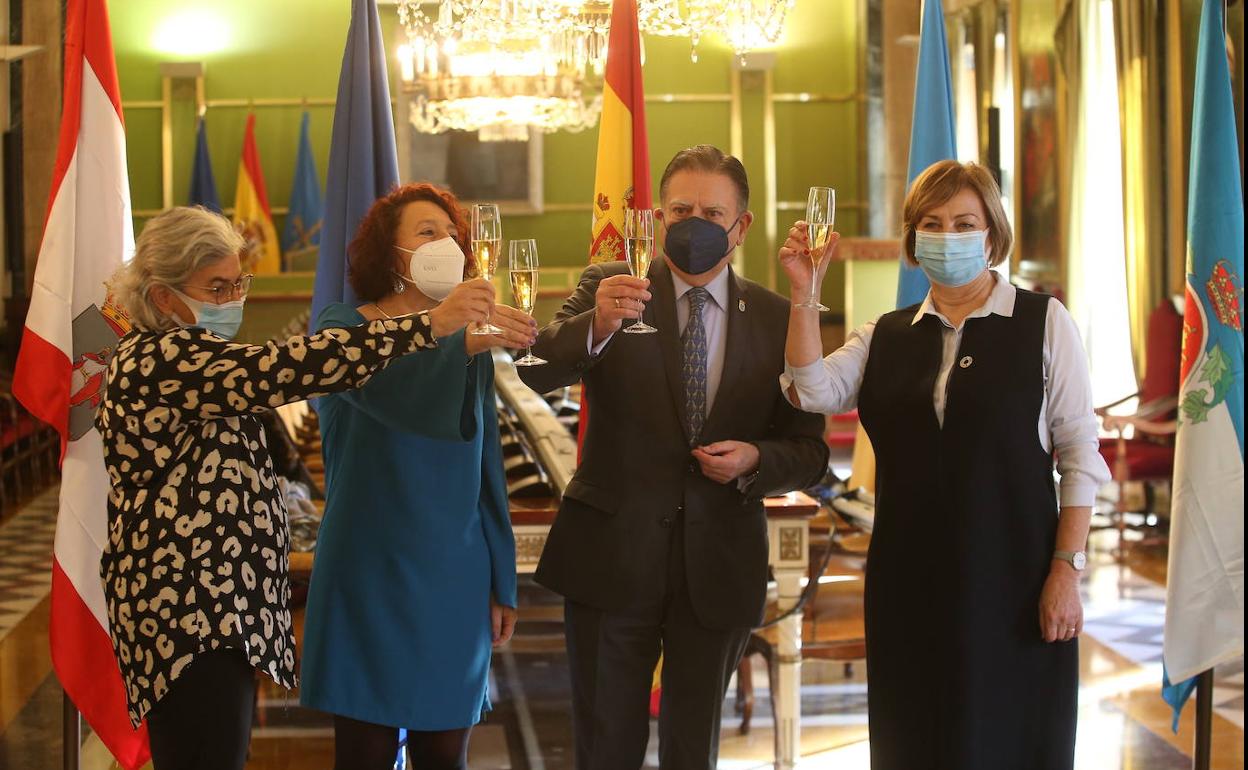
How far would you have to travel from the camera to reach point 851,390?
9.01 ft

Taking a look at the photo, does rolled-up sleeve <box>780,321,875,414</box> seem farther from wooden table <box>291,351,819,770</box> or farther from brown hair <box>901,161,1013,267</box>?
wooden table <box>291,351,819,770</box>

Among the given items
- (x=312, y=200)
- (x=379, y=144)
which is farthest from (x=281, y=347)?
(x=312, y=200)

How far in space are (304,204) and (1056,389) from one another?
1257 centimetres

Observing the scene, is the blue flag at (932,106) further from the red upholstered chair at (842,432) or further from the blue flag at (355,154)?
the red upholstered chair at (842,432)

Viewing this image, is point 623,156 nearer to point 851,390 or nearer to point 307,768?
point 851,390

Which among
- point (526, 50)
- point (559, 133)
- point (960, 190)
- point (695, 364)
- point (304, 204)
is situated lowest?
point (695, 364)

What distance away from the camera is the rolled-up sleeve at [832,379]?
2.66m

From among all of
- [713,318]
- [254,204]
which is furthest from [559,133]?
[713,318]

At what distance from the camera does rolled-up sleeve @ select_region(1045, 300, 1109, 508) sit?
255cm

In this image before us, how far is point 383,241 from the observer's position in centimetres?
274

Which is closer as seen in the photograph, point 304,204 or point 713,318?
point 713,318

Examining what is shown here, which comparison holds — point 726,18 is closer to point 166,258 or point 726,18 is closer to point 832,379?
point 832,379

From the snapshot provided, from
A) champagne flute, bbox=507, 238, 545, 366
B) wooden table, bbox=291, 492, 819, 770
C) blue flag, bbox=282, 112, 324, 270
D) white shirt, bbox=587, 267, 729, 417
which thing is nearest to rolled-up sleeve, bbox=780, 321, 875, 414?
white shirt, bbox=587, 267, 729, 417

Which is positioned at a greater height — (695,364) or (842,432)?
A: (695,364)
